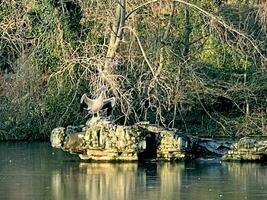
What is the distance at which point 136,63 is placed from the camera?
2936cm

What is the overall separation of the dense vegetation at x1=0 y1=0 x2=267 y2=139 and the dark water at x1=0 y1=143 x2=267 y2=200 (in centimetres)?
347

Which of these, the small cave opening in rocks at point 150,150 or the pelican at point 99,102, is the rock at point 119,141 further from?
the pelican at point 99,102

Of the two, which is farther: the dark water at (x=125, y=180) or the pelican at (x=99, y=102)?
the pelican at (x=99, y=102)

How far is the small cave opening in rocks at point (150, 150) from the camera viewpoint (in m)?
24.4

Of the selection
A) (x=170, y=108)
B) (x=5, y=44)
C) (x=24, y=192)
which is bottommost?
(x=24, y=192)

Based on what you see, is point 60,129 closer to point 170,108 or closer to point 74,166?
point 74,166

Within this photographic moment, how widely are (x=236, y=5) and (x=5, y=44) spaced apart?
1006 centimetres

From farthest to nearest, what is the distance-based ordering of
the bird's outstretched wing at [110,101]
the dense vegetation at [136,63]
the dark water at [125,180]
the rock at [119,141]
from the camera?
1. the dense vegetation at [136,63]
2. the bird's outstretched wing at [110,101]
3. the rock at [119,141]
4. the dark water at [125,180]

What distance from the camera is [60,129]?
81.6ft

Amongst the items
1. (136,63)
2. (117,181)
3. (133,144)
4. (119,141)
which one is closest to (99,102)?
(119,141)

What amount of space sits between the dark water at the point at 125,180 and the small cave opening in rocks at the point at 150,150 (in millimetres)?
836

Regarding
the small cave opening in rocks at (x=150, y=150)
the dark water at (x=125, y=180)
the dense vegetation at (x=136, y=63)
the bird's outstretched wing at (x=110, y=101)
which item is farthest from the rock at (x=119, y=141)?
the dense vegetation at (x=136, y=63)

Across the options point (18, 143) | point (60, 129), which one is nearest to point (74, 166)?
point (60, 129)

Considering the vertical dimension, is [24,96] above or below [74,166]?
above
